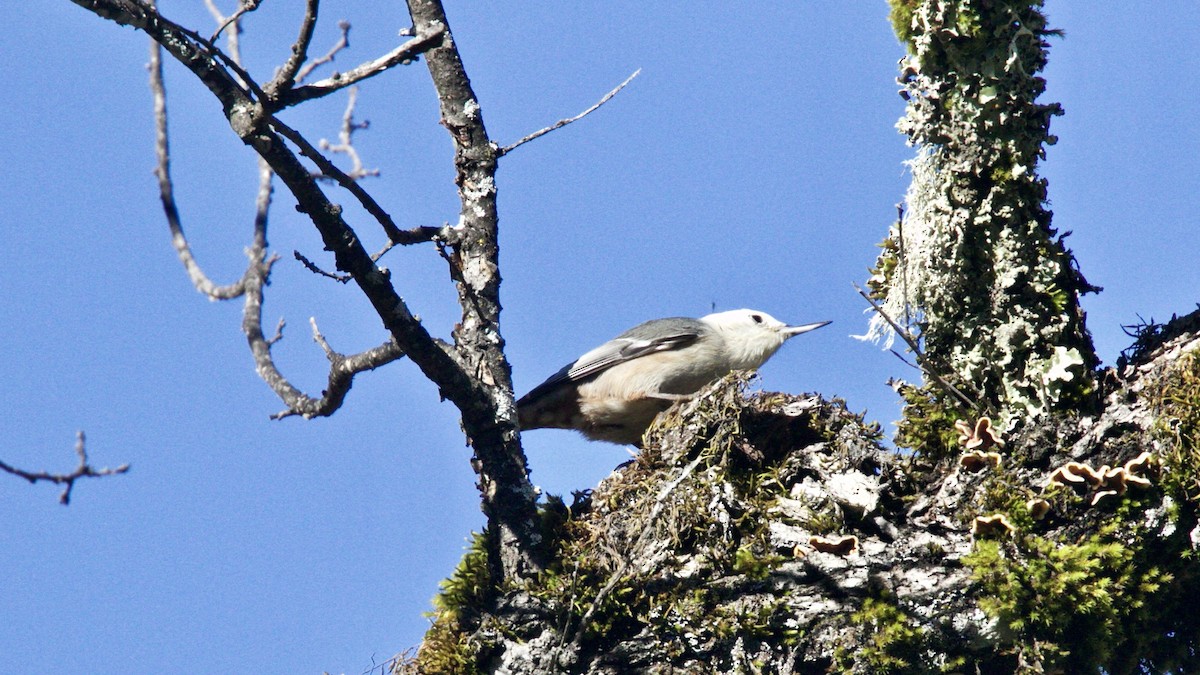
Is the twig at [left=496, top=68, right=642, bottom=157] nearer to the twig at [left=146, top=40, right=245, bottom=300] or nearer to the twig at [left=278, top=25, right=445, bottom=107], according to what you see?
the twig at [left=278, top=25, right=445, bottom=107]

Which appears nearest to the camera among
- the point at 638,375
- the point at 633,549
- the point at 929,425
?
the point at 633,549

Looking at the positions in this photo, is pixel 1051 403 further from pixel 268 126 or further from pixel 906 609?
pixel 268 126

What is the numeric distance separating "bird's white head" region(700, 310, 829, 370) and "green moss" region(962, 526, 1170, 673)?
307cm

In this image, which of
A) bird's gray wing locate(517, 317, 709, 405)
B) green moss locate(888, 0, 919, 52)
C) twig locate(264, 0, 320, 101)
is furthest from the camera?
bird's gray wing locate(517, 317, 709, 405)

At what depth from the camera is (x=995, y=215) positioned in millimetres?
4352

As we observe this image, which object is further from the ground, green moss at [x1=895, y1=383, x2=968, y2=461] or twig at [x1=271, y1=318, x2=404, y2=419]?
twig at [x1=271, y1=318, x2=404, y2=419]

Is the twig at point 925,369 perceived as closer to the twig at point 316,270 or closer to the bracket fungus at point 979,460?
the bracket fungus at point 979,460

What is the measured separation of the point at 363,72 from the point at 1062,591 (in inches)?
113

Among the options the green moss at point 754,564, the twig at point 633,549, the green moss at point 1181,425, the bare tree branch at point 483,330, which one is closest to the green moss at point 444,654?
the bare tree branch at point 483,330

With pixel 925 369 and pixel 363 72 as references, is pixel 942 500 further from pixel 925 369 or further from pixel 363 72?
pixel 363 72

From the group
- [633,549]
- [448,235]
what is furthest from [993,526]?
[448,235]

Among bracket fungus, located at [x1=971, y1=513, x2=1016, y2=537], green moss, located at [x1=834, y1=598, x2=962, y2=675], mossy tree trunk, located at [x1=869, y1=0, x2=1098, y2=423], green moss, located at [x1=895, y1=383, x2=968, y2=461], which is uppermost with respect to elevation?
mossy tree trunk, located at [x1=869, y1=0, x2=1098, y2=423]

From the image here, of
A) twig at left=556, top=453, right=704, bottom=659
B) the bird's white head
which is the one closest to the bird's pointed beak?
the bird's white head

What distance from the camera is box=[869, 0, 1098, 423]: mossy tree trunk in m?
4.27
